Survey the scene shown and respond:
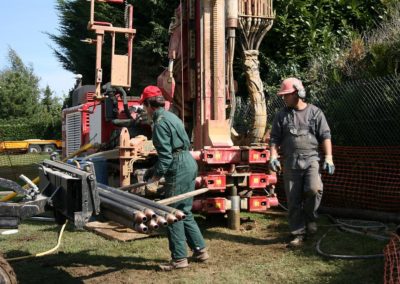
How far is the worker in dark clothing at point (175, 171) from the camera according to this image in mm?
5723

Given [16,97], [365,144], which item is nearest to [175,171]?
[365,144]

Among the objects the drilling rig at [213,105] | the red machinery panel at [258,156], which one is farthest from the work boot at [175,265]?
the red machinery panel at [258,156]

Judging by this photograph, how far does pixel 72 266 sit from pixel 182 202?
138 cm

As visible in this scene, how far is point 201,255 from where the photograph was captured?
599cm

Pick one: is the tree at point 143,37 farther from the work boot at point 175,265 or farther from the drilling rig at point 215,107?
the work boot at point 175,265

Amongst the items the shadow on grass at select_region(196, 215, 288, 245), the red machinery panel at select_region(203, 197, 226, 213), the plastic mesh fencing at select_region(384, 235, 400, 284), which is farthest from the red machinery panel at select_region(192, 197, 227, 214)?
the plastic mesh fencing at select_region(384, 235, 400, 284)

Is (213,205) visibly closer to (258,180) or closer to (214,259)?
(258,180)

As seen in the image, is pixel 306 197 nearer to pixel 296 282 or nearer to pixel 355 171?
pixel 296 282

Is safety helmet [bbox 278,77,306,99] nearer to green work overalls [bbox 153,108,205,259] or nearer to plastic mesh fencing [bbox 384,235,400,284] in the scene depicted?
green work overalls [bbox 153,108,205,259]

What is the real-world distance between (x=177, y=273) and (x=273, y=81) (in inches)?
322

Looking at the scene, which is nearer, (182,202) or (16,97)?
(182,202)

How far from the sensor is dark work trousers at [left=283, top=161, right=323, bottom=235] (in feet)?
21.2

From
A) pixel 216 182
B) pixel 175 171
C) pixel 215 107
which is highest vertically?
pixel 215 107

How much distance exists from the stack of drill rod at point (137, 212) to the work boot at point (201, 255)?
1377 millimetres
